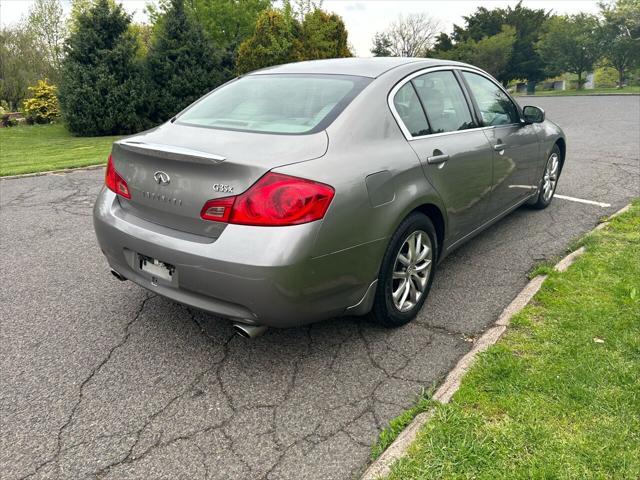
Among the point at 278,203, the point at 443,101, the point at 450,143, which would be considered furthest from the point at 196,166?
the point at 443,101

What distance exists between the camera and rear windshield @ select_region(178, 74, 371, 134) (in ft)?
9.14

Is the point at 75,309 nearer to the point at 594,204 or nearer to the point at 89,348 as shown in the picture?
the point at 89,348

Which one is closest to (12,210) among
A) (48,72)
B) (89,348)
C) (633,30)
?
(89,348)

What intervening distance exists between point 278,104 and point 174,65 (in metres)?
15.3

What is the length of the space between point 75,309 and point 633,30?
43622 mm

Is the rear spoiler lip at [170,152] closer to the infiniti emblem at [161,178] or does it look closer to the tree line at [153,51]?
the infiniti emblem at [161,178]

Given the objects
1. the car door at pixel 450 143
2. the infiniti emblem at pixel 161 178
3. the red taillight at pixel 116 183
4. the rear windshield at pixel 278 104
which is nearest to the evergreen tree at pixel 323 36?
A: the car door at pixel 450 143

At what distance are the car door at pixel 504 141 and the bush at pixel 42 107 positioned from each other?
21.3m

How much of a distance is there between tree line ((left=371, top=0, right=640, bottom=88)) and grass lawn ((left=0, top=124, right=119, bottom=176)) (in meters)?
36.8

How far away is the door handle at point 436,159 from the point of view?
3.07 meters

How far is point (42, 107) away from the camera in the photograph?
21.0 metres

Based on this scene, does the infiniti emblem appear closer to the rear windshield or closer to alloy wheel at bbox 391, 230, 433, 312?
the rear windshield

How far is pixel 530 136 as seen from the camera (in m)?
4.59

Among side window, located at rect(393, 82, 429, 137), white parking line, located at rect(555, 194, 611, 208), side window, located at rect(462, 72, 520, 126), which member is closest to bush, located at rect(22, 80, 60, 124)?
white parking line, located at rect(555, 194, 611, 208)
